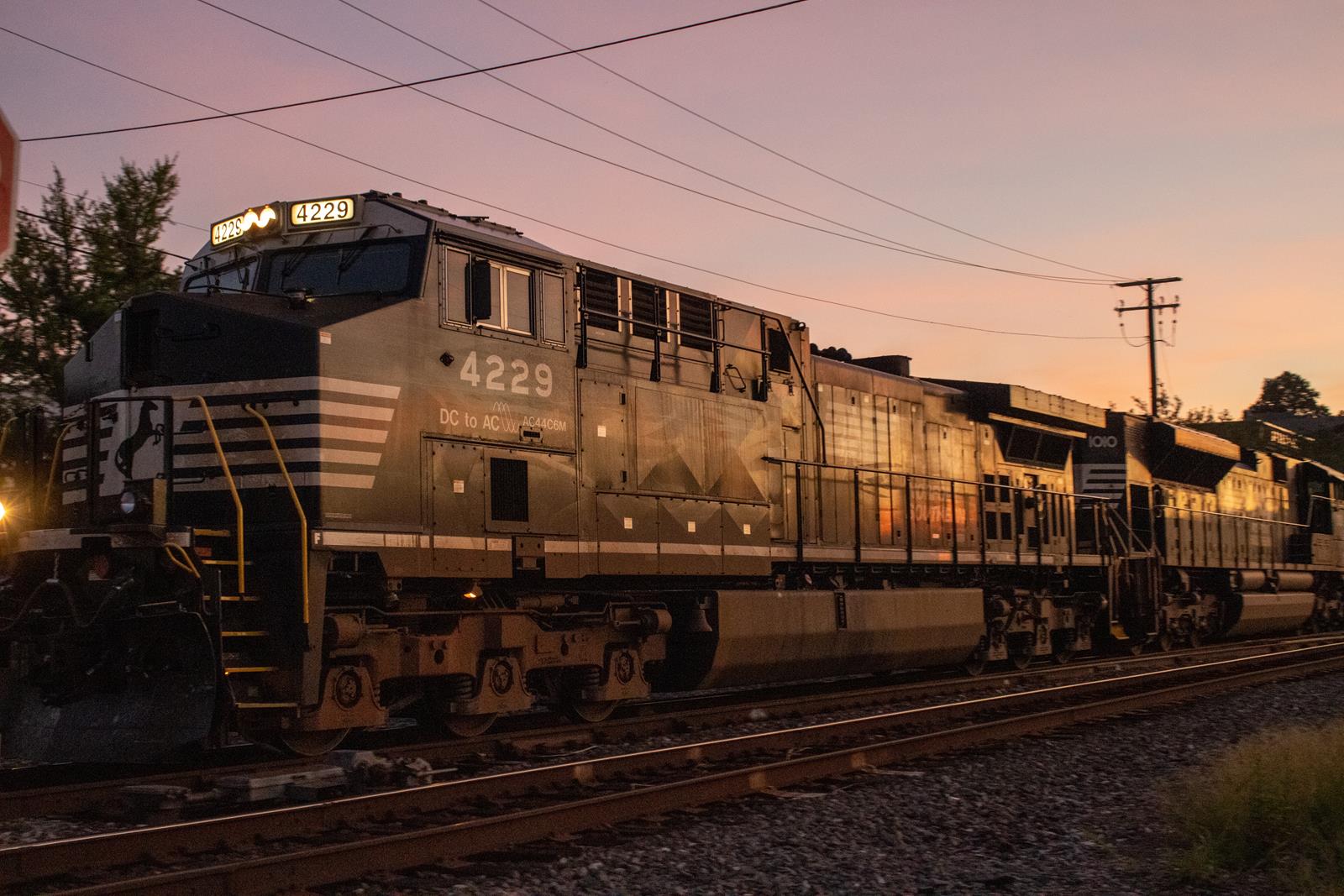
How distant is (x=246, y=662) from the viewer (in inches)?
317

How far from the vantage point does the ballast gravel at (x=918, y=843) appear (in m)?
5.99

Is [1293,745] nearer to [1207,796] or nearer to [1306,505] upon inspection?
[1207,796]

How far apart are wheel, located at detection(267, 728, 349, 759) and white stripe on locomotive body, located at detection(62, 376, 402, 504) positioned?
1.69 m

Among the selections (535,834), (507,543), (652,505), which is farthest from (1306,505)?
(535,834)

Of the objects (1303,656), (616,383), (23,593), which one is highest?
(616,383)

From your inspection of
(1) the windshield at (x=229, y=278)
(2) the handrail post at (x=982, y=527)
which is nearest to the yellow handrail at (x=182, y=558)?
(1) the windshield at (x=229, y=278)

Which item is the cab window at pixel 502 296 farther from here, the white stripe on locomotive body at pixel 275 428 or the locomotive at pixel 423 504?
the white stripe on locomotive body at pixel 275 428

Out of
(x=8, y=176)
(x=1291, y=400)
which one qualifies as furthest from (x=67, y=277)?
(x=1291, y=400)

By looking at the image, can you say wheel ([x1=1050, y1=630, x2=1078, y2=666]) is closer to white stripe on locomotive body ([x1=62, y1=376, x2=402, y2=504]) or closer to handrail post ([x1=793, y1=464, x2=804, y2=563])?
handrail post ([x1=793, y1=464, x2=804, y2=563])

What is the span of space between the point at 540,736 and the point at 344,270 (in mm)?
3848

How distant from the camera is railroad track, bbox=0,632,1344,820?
7516 mm

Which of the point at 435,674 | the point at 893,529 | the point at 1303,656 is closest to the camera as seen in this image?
the point at 435,674

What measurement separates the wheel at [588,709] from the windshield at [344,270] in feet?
13.2

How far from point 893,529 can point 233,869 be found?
431 inches
